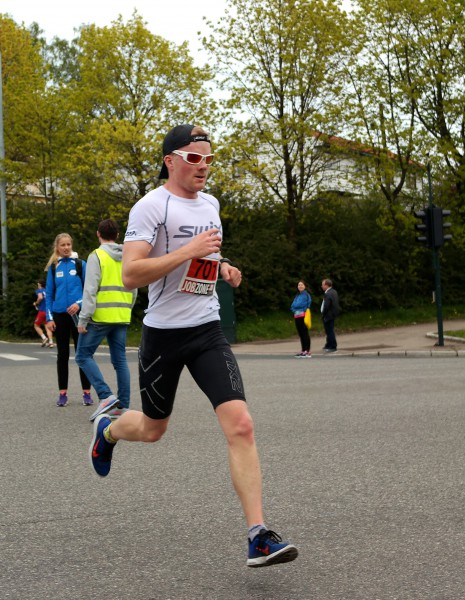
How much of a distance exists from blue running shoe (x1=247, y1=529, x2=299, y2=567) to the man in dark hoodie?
17.5 feet

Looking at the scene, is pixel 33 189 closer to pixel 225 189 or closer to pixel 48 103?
pixel 48 103

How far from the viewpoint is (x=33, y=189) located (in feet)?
126

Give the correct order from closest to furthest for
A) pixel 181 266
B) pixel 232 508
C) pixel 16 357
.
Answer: pixel 181 266
pixel 232 508
pixel 16 357

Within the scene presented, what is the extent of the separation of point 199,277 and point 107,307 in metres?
4.78

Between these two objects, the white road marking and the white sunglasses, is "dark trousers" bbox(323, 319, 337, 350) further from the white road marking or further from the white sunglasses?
the white sunglasses

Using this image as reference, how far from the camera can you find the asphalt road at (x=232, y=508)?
4.09 metres

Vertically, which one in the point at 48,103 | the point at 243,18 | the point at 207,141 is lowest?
the point at 207,141

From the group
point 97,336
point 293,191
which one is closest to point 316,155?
point 293,191

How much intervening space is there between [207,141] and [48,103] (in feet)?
105

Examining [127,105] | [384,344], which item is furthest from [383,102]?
[384,344]

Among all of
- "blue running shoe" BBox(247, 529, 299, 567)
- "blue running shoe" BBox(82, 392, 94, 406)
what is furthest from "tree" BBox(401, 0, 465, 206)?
"blue running shoe" BBox(247, 529, 299, 567)

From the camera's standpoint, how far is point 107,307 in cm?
936

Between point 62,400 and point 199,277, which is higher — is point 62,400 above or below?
below

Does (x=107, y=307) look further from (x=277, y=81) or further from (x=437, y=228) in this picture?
(x=277, y=81)
